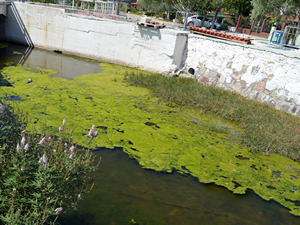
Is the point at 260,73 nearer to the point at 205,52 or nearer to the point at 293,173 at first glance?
the point at 205,52

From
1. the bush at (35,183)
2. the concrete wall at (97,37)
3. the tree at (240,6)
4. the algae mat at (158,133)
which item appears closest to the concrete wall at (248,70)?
the concrete wall at (97,37)

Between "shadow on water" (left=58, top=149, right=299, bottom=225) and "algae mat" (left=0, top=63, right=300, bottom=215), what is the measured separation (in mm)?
219

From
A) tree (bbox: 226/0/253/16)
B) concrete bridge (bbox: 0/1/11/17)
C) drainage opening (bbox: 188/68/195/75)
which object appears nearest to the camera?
drainage opening (bbox: 188/68/195/75)

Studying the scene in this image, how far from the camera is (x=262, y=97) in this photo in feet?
28.6

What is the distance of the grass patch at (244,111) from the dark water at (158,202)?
5.99 feet

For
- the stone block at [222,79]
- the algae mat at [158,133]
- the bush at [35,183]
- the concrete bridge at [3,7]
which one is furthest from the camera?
the concrete bridge at [3,7]

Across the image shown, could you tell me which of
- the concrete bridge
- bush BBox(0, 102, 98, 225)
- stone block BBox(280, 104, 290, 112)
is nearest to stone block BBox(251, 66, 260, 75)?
stone block BBox(280, 104, 290, 112)

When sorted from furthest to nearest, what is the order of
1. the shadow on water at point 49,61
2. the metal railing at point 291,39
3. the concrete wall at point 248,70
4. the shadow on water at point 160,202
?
1. the metal railing at point 291,39
2. the shadow on water at point 49,61
3. the concrete wall at point 248,70
4. the shadow on water at point 160,202

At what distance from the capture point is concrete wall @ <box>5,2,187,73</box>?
423 inches

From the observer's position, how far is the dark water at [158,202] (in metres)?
3.60

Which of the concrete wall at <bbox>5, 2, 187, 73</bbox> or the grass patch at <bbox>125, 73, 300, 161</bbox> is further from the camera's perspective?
the concrete wall at <bbox>5, 2, 187, 73</bbox>

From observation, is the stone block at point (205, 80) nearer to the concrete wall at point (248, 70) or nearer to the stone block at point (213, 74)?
the concrete wall at point (248, 70)

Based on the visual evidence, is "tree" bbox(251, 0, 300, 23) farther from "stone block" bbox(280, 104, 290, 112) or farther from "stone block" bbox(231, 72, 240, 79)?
"stone block" bbox(280, 104, 290, 112)

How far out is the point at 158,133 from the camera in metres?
6.00
